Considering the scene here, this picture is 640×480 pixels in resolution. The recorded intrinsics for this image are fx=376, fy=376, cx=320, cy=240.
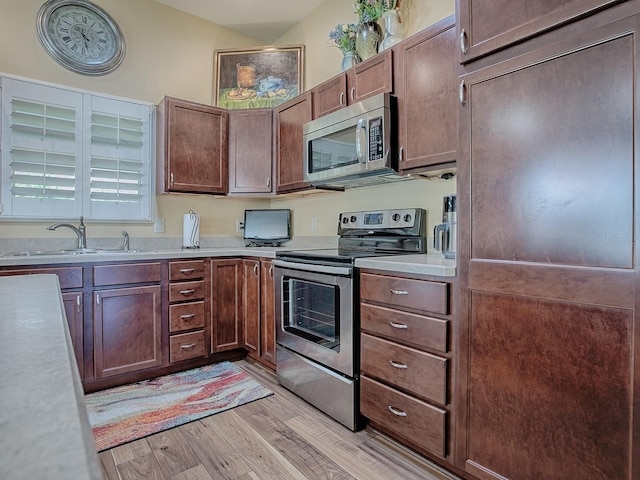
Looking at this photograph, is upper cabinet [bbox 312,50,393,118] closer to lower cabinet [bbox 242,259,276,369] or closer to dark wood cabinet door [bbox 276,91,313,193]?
dark wood cabinet door [bbox 276,91,313,193]

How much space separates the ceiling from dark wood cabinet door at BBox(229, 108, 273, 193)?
3.06 feet

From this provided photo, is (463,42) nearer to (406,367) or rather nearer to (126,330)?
(406,367)

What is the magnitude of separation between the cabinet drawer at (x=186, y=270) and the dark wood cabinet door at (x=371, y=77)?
1.58 metres

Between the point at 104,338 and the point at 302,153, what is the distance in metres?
1.85

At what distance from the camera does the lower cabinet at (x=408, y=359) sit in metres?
1.57

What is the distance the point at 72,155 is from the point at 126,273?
1037 mm

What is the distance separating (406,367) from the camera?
1.70 metres

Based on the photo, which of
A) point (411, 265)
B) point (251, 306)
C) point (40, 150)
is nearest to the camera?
point (411, 265)

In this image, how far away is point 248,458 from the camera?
1736mm

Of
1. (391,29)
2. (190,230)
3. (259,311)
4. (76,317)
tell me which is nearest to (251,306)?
(259,311)

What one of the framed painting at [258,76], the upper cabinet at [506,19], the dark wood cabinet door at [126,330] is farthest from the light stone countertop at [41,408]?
the framed painting at [258,76]

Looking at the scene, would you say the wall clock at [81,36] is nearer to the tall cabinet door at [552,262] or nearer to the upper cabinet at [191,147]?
the upper cabinet at [191,147]

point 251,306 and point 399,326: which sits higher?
point 399,326

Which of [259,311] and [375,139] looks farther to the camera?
[259,311]
